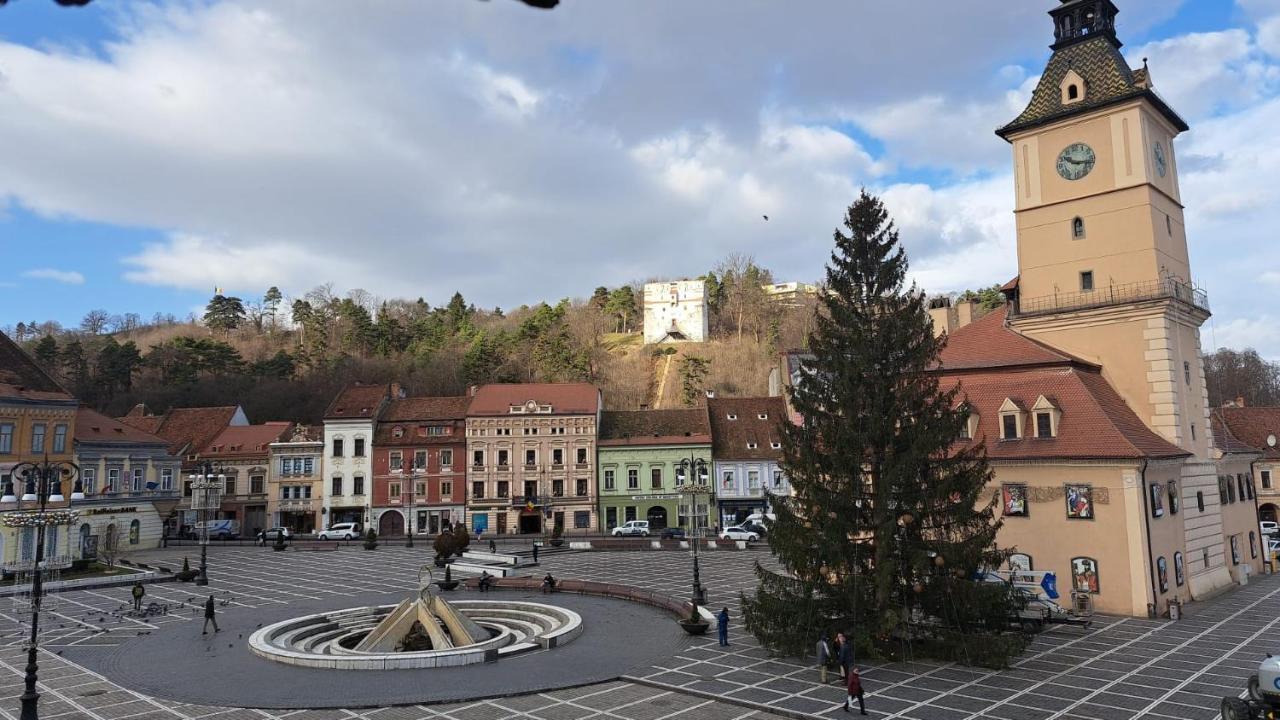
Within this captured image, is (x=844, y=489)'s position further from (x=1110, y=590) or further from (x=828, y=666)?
(x=1110, y=590)

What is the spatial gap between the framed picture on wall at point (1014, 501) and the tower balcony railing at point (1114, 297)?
28.4 feet

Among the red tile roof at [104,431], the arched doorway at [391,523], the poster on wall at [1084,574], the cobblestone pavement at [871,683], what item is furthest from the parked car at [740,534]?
the red tile roof at [104,431]

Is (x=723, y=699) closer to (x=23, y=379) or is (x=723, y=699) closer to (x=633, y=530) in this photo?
(x=633, y=530)

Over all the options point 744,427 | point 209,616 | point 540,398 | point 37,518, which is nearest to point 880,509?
point 209,616

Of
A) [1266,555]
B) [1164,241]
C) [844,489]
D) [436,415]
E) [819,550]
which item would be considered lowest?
[1266,555]

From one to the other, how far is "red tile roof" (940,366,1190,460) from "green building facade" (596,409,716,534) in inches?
1214

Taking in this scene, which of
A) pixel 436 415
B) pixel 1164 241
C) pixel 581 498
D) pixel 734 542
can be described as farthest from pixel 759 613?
pixel 436 415

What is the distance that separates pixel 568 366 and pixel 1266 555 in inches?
2600

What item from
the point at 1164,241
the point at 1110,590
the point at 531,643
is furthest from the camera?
the point at 1164,241

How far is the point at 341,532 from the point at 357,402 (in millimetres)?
11549

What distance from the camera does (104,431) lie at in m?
52.2

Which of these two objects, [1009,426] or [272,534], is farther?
[272,534]

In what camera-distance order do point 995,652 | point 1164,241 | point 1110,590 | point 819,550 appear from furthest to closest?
point 1164,241
point 1110,590
point 819,550
point 995,652

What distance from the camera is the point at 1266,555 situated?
4038 cm
